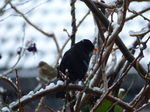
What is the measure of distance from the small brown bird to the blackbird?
0.19 metres

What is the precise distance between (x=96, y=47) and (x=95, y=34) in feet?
0.27

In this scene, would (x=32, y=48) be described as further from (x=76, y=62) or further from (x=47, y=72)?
(x=47, y=72)

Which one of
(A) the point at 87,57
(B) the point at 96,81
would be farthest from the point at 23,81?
(B) the point at 96,81

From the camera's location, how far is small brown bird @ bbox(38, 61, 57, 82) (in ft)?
9.06

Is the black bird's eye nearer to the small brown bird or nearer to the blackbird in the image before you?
the blackbird

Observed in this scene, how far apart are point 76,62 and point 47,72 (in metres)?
0.35

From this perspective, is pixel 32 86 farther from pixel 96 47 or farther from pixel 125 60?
pixel 125 60

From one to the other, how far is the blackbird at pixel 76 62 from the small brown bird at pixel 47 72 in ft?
0.62

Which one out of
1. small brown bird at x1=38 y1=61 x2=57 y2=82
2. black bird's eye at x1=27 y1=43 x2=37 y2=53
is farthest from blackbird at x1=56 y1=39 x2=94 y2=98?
black bird's eye at x1=27 y1=43 x2=37 y2=53

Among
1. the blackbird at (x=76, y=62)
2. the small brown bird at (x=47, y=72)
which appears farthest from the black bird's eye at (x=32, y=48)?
the small brown bird at (x=47, y=72)

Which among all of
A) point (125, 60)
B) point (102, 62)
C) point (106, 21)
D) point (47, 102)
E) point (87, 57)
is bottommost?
point (47, 102)

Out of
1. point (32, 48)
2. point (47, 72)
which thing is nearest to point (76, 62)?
point (47, 72)

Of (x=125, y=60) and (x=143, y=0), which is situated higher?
(x=143, y=0)

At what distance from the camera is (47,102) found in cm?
439
